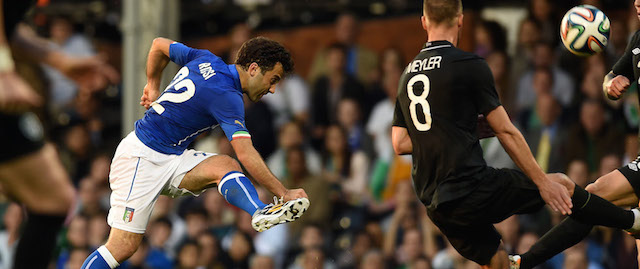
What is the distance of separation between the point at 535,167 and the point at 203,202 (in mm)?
6330

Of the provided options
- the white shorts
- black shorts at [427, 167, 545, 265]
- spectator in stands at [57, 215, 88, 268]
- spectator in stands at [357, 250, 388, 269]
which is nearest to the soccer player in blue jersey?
the white shorts

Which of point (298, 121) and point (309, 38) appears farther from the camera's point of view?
point (309, 38)

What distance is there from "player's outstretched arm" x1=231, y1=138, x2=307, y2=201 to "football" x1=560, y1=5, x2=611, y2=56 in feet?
6.77

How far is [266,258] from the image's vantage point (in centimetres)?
1014

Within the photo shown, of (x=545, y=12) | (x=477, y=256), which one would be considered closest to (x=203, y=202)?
(x=545, y=12)

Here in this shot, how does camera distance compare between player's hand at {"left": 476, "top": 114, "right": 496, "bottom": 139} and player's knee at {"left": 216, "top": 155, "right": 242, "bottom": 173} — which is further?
player's knee at {"left": 216, "top": 155, "right": 242, "bottom": 173}

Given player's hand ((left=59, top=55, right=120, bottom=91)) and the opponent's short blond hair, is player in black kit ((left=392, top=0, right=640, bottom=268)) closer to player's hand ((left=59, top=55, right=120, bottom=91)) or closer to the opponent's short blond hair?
the opponent's short blond hair

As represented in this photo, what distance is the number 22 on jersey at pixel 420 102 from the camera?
540 cm

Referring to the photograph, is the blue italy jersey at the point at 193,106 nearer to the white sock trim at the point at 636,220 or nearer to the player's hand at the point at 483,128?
the player's hand at the point at 483,128

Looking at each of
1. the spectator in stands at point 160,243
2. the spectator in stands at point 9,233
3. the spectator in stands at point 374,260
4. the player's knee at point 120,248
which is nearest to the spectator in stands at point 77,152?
the spectator in stands at point 9,233

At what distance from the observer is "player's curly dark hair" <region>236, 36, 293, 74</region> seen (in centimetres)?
610

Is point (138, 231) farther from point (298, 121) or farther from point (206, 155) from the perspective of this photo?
point (298, 121)

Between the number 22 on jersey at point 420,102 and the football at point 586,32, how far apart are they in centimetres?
135

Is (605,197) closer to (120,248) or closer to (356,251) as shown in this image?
(120,248)
